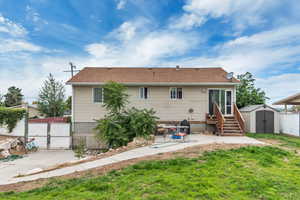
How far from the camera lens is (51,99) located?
1762cm

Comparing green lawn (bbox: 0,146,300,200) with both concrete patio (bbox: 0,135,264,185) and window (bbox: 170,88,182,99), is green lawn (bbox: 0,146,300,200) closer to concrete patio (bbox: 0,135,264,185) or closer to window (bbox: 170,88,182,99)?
concrete patio (bbox: 0,135,264,185)

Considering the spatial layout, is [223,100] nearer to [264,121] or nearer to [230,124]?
[230,124]

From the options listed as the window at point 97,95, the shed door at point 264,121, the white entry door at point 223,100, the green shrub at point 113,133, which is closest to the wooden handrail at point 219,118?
the white entry door at point 223,100

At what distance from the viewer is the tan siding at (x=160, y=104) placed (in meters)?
10.6

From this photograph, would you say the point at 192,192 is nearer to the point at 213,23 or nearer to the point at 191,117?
the point at 191,117

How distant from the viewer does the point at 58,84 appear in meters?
18.3

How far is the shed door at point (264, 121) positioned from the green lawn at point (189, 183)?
6.67 metres

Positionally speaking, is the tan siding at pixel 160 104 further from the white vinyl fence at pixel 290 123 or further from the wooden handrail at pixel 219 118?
the white vinyl fence at pixel 290 123

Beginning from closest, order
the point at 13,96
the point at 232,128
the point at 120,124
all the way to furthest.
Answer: the point at 120,124 < the point at 232,128 < the point at 13,96

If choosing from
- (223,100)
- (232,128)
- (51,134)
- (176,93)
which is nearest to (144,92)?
(176,93)

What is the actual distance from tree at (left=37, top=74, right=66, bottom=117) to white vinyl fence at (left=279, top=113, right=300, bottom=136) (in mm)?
21571

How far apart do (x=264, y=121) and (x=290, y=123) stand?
1605mm

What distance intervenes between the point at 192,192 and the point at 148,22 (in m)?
11.9

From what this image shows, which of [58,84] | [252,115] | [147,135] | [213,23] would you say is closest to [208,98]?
[252,115]
